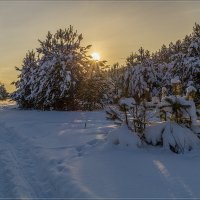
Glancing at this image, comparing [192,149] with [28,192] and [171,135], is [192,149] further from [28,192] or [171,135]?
[28,192]

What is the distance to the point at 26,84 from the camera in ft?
65.1

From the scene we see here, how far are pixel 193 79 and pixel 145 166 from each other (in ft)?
39.4

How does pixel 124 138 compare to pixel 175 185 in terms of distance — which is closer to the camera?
pixel 175 185

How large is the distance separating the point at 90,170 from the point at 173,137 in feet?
7.09

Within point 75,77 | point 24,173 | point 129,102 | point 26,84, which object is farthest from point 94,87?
point 24,173

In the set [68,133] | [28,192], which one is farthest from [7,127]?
[28,192]

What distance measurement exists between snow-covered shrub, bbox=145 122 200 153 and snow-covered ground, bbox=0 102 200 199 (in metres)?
0.15

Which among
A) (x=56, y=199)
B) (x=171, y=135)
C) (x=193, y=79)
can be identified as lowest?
(x=56, y=199)

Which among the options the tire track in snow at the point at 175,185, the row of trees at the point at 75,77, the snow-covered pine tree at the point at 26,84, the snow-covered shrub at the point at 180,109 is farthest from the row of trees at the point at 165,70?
the tire track in snow at the point at 175,185

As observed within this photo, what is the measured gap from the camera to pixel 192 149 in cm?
743

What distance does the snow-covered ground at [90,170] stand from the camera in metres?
5.05

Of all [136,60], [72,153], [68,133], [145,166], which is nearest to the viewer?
[145,166]

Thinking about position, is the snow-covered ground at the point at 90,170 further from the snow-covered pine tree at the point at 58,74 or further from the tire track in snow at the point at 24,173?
the snow-covered pine tree at the point at 58,74

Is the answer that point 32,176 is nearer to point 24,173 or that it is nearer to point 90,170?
point 24,173
